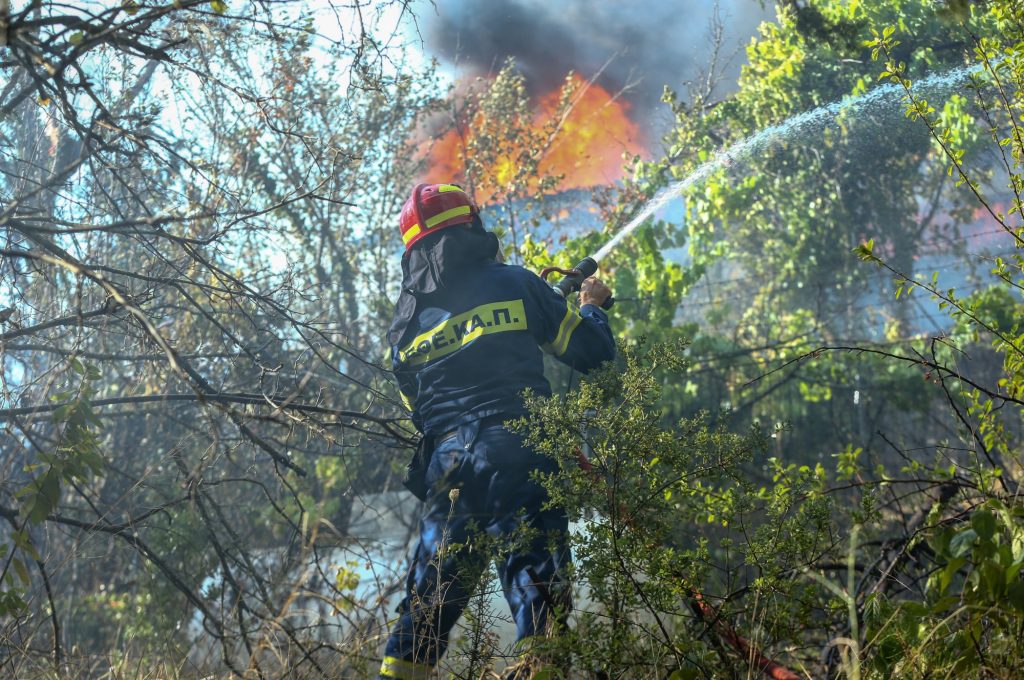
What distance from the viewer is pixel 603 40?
46.1 feet

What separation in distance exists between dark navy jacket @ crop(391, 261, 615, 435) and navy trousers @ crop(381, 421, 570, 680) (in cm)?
12

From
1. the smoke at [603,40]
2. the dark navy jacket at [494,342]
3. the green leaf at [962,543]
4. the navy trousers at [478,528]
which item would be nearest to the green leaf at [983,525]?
the green leaf at [962,543]

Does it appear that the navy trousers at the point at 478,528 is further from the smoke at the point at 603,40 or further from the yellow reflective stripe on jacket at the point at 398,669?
the smoke at the point at 603,40

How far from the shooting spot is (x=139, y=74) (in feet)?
20.3

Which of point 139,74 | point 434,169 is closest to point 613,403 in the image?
point 139,74

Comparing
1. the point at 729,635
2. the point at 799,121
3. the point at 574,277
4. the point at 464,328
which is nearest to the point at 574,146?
the point at 799,121

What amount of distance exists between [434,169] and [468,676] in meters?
7.30

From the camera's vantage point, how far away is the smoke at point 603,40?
10234mm

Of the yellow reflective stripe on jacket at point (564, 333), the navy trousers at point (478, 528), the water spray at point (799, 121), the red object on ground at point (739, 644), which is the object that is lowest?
the red object on ground at point (739, 644)

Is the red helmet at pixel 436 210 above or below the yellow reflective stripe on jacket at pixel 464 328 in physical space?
above

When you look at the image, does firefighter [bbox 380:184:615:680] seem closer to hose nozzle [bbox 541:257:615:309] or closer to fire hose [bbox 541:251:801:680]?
hose nozzle [bbox 541:257:615:309]

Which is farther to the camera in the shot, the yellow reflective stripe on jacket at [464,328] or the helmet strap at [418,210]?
the helmet strap at [418,210]

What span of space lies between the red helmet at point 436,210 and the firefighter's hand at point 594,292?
57 cm

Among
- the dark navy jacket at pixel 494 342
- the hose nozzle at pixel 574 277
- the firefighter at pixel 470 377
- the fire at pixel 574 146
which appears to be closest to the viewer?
the firefighter at pixel 470 377
